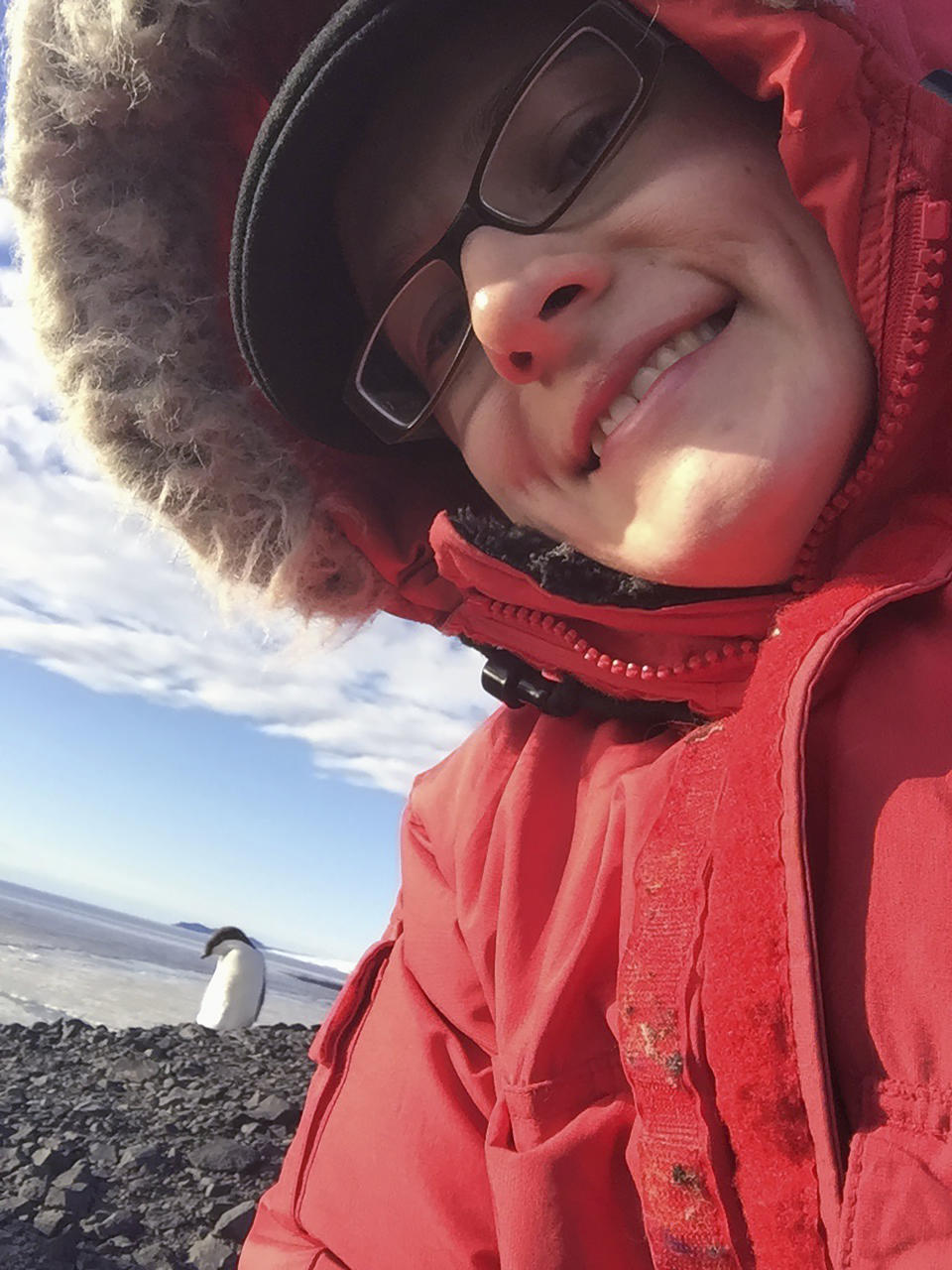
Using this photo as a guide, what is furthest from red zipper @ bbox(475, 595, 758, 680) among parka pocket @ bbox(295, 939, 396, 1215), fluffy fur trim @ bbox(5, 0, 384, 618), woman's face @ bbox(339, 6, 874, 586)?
parka pocket @ bbox(295, 939, 396, 1215)

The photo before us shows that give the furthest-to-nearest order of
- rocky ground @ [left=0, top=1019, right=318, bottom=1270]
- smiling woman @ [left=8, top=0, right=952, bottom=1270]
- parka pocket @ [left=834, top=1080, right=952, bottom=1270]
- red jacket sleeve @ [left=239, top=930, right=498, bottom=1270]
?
rocky ground @ [left=0, top=1019, right=318, bottom=1270] < red jacket sleeve @ [left=239, top=930, right=498, bottom=1270] < smiling woman @ [left=8, top=0, right=952, bottom=1270] < parka pocket @ [left=834, top=1080, right=952, bottom=1270]

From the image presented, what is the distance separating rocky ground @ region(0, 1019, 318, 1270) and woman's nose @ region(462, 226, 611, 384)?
235 cm

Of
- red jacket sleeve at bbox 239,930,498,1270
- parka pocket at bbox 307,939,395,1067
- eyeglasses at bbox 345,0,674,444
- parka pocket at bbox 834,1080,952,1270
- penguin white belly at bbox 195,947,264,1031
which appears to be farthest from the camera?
penguin white belly at bbox 195,947,264,1031

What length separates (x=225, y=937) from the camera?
8.07 meters

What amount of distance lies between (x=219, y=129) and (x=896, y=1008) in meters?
1.43

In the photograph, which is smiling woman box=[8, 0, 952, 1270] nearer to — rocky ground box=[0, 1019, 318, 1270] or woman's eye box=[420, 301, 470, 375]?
woman's eye box=[420, 301, 470, 375]

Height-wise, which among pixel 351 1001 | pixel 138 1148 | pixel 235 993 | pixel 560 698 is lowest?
pixel 138 1148

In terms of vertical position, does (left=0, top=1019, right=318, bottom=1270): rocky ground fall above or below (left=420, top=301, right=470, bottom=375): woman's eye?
below

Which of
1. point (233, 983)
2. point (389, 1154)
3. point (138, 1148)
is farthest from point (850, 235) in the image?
point (233, 983)

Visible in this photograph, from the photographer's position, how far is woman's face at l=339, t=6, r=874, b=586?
85 cm

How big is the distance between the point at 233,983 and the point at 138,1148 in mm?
5064

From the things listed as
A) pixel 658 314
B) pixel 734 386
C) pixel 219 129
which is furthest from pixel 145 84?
pixel 734 386

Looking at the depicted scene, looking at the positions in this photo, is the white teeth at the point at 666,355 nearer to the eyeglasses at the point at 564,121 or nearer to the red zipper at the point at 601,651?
the eyeglasses at the point at 564,121

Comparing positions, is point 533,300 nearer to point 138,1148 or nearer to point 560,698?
point 560,698
